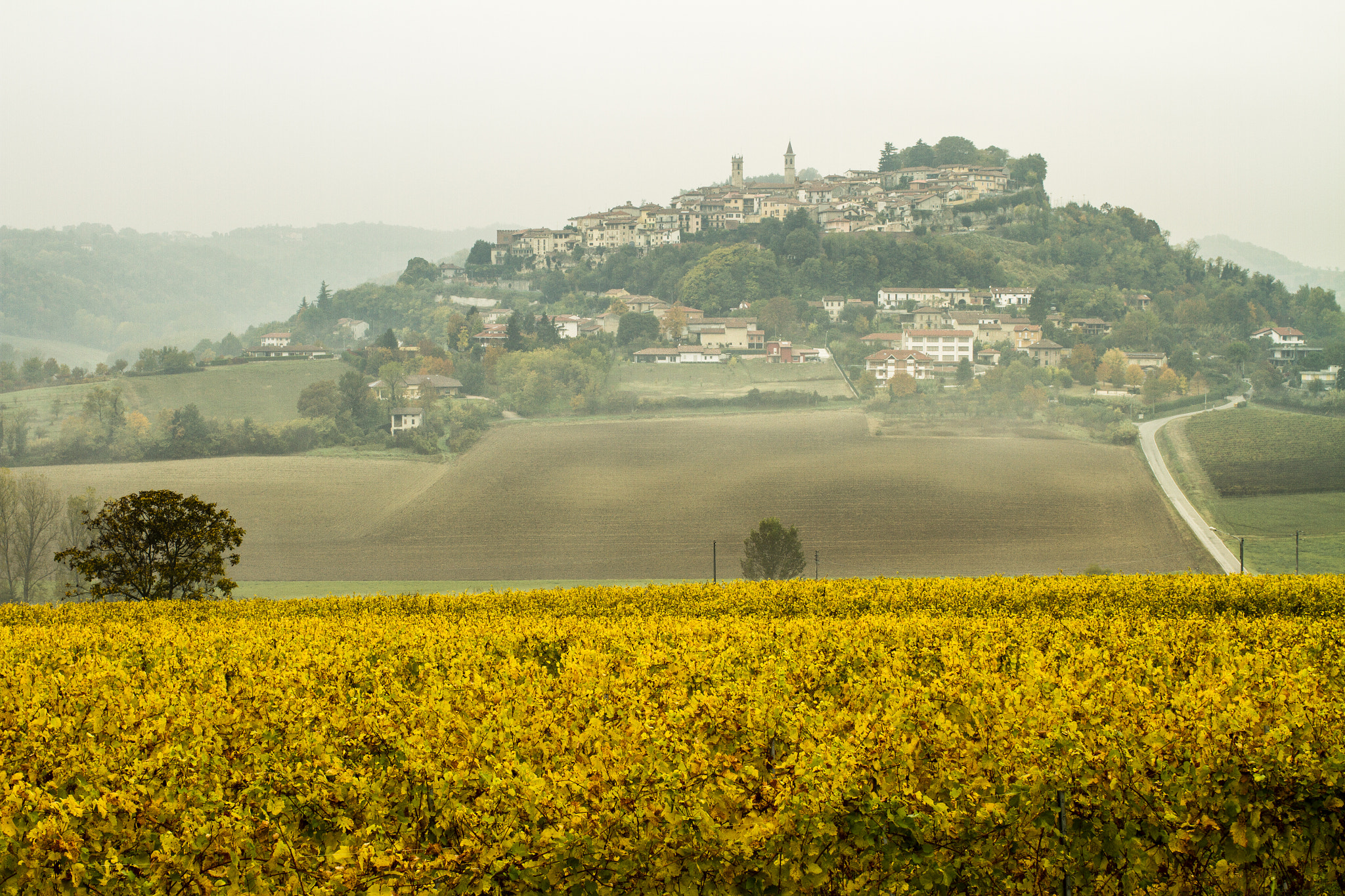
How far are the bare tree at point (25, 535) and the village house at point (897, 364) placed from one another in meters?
44.6

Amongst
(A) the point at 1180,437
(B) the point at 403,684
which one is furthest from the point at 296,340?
(B) the point at 403,684

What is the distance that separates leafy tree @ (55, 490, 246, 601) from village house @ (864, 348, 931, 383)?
47.1 m

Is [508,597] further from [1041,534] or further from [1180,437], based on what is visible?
[1180,437]

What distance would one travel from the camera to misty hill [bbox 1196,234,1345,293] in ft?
354

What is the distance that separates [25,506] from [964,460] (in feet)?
135

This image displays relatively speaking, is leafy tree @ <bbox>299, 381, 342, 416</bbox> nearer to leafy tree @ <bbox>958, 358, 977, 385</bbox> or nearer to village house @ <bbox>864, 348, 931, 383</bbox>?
village house @ <bbox>864, 348, 931, 383</bbox>

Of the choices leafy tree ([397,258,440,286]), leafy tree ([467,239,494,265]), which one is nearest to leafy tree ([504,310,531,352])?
leafy tree ([397,258,440,286])

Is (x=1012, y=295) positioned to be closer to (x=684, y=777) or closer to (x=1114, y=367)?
(x=1114, y=367)

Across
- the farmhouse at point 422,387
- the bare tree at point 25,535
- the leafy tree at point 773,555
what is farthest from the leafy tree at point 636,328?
the bare tree at point 25,535

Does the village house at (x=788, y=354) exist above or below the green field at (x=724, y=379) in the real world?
above

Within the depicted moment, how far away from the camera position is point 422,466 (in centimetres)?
4459

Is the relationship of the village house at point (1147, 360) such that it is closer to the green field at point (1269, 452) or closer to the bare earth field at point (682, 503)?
the green field at point (1269, 452)

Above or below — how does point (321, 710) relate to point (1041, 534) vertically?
above

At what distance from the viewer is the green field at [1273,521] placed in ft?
108
